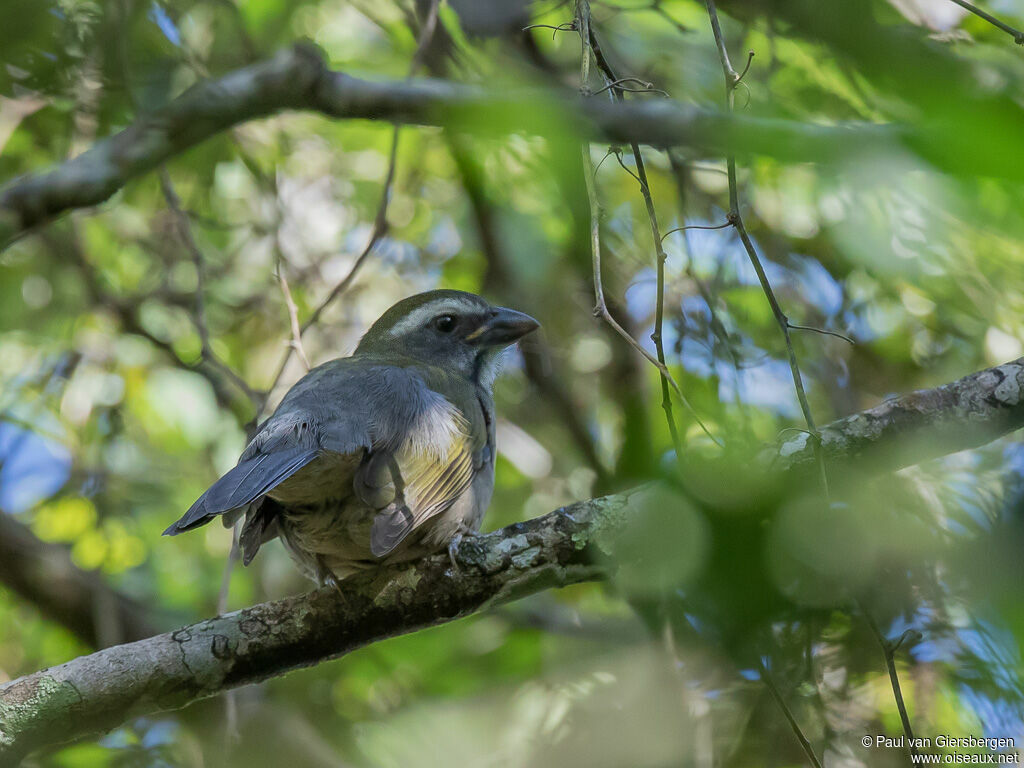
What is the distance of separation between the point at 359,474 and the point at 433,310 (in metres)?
1.48

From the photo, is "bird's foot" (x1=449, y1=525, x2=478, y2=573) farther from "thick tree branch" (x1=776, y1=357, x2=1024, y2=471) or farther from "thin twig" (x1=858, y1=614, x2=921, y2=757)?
"thin twig" (x1=858, y1=614, x2=921, y2=757)

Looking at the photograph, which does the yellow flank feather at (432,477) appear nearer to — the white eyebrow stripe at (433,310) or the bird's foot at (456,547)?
the bird's foot at (456,547)

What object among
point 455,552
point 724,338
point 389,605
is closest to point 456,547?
point 455,552

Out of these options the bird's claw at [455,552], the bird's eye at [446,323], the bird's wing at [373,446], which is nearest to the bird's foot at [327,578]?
the bird's wing at [373,446]

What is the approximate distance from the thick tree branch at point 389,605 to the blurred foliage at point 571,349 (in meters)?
0.19

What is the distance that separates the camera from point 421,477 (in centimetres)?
351

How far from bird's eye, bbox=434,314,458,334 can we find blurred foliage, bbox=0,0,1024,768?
79cm

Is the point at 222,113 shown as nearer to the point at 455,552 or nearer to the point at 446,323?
the point at 455,552

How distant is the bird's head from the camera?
184 inches

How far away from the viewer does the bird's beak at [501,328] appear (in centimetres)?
462

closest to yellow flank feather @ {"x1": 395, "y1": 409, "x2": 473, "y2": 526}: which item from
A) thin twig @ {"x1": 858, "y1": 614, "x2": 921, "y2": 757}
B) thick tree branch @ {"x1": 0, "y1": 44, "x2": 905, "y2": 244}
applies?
thick tree branch @ {"x1": 0, "y1": 44, "x2": 905, "y2": 244}

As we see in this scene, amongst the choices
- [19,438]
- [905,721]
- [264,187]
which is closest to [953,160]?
[905,721]

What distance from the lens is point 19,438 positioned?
5504 millimetres

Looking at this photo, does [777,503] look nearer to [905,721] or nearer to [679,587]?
[679,587]
